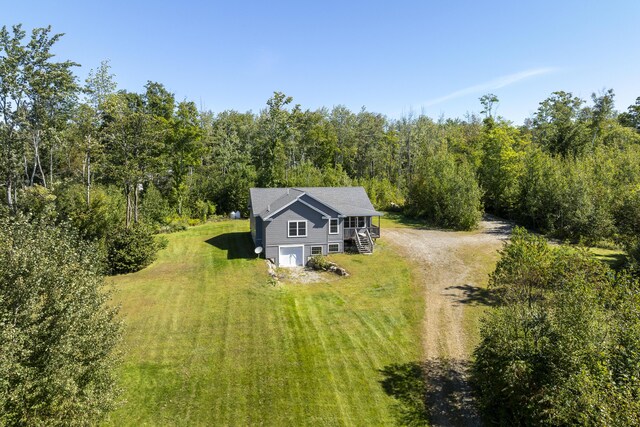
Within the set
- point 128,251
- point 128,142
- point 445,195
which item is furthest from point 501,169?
point 128,251

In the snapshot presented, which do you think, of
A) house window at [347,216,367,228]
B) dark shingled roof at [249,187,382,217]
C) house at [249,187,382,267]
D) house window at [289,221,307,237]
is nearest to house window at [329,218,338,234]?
house at [249,187,382,267]

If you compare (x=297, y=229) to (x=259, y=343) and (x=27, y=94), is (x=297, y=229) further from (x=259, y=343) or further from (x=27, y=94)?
(x=27, y=94)

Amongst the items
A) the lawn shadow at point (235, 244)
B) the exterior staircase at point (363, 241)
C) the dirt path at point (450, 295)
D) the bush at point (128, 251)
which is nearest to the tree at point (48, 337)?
the dirt path at point (450, 295)

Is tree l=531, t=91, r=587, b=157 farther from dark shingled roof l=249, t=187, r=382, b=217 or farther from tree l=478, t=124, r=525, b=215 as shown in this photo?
dark shingled roof l=249, t=187, r=382, b=217

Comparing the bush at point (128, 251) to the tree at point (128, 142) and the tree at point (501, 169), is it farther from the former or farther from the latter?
the tree at point (501, 169)

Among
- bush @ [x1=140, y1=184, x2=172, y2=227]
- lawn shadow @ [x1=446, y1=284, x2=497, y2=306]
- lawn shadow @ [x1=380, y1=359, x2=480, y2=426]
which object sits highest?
bush @ [x1=140, y1=184, x2=172, y2=227]

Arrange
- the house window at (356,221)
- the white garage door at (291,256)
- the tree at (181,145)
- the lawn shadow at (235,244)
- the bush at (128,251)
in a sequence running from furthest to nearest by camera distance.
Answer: the tree at (181,145), the house window at (356,221), the lawn shadow at (235,244), the white garage door at (291,256), the bush at (128,251)

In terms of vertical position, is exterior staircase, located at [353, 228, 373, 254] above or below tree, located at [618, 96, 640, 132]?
below

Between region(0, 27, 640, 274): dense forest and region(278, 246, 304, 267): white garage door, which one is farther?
region(278, 246, 304, 267): white garage door
